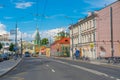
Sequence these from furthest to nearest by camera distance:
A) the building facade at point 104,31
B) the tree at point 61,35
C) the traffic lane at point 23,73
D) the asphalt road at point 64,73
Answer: the tree at point 61,35 → the building facade at point 104,31 → the traffic lane at point 23,73 → the asphalt road at point 64,73

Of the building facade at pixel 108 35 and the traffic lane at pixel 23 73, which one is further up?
the building facade at pixel 108 35

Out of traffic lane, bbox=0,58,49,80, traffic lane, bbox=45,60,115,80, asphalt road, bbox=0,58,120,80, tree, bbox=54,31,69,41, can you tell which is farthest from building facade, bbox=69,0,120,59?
tree, bbox=54,31,69,41

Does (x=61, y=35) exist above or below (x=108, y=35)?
above

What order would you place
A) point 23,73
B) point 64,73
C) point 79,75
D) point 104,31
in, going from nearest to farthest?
point 79,75
point 64,73
point 23,73
point 104,31

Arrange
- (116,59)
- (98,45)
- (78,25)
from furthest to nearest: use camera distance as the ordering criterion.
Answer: (78,25)
(98,45)
(116,59)

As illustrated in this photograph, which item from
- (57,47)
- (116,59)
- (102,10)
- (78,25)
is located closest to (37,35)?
(57,47)

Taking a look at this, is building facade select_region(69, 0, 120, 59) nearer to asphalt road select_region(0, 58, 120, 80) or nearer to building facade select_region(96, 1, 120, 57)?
building facade select_region(96, 1, 120, 57)

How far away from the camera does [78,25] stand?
98.1 m

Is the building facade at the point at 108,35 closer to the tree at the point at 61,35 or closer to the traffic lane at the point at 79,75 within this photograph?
the traffic lane at the point at 79,75

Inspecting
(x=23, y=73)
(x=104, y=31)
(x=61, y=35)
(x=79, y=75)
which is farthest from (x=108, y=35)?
(x=61, y=35)

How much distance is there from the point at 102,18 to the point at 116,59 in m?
27.1

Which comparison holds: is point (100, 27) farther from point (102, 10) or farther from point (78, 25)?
point (78, 25)

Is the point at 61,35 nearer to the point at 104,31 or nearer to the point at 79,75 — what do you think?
the point at 104,31

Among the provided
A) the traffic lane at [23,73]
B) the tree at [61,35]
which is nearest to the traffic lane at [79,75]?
the traffic lane at [23,73]
